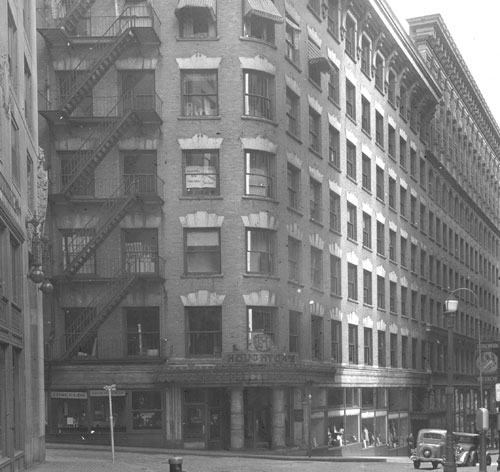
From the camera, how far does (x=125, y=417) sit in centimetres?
4462

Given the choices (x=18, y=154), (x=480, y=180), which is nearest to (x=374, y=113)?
(x=18, y=154)

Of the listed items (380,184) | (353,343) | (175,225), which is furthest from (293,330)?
(380,184)

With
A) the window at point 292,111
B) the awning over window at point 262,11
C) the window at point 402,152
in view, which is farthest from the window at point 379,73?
the awning over window at point 262,11

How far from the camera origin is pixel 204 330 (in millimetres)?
44750

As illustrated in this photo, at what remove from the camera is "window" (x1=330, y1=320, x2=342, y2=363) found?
2090 inches

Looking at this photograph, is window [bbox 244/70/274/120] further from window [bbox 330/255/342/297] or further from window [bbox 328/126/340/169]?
window [bbox 330/255/342/297]

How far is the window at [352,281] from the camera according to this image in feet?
185

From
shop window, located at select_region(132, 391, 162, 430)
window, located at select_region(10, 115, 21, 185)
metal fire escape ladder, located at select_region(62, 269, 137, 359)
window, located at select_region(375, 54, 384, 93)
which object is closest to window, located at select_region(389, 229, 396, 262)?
window, located at select_region(375, 54, 384, 93)

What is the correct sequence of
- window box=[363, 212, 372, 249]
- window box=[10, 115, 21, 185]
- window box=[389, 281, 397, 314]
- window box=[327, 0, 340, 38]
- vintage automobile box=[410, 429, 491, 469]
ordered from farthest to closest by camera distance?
window box=[389, 281, 397, 314] → window box=[363, 212, 372, 249] → window box=[327, 0, 340, 38] → vintage automobile box=[410, 429, 491, 469] → window box=[10, 115, 21, 185]

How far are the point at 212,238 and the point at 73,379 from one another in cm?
869

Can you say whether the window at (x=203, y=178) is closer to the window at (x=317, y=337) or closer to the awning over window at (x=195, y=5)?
the awning over window at (x=195, y=5)

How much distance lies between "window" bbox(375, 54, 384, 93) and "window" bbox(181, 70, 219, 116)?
19321 mm

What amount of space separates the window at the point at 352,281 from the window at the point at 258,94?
13040mm

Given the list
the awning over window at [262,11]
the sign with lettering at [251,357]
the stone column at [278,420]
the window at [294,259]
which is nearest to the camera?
the sign with lettering at [251,357]
